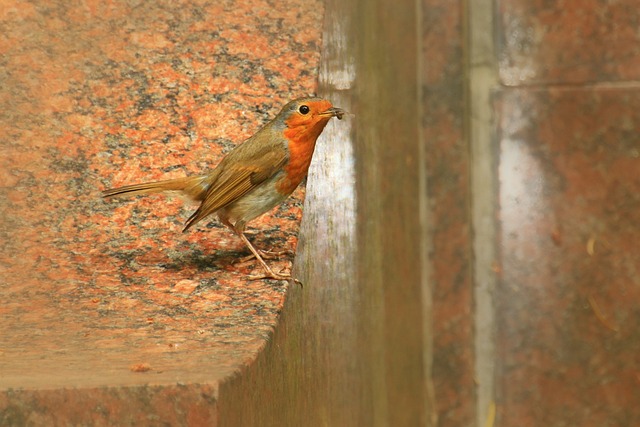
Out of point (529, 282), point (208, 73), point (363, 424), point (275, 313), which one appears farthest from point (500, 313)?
point (275, 313)

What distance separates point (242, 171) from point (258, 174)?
47mm

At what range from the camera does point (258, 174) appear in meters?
2.88

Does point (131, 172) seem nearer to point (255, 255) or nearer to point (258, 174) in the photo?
point (258, 174)

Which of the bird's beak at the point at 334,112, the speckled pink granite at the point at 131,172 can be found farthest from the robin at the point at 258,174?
the speckled pink granite at the point at 131,172

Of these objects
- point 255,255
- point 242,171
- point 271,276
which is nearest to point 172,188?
point 242,171

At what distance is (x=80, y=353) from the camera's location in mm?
2096

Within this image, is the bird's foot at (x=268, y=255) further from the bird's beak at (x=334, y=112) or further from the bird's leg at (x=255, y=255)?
the bird's beak at (x=334, y=112)

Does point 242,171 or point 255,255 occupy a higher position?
point 242,171

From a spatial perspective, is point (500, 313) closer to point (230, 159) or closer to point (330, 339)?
point (330, 339)

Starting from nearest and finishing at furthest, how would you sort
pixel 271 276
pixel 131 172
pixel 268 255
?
pixel 271 276, pixel 268 255, pixel 131 172

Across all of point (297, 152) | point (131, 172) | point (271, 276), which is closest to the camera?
point (271, 276)

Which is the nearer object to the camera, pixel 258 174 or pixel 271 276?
pixel 271 276

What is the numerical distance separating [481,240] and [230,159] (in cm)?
195

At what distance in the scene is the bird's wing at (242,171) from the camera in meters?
2.84
